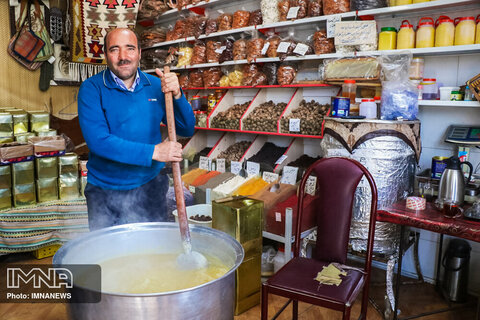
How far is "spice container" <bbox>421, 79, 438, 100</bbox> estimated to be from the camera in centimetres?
269

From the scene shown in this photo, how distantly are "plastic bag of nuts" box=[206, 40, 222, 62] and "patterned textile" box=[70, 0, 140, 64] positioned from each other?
1046 millimetres

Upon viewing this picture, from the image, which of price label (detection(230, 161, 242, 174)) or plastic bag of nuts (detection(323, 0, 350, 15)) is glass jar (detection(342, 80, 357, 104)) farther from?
price label (detection(230, 161, 242, 174))

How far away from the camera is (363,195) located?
2.57 metres

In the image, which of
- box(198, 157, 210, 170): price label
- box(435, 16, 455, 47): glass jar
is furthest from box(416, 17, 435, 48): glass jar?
box(198, 157, 210, 170): price label

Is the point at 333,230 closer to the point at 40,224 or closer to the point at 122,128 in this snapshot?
the point at 122,128

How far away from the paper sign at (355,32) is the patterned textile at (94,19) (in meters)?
2.49

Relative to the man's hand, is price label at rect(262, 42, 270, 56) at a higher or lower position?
higher

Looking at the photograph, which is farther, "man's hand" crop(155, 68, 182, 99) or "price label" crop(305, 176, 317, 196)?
"price label" crop(305, 176, 317, 196)

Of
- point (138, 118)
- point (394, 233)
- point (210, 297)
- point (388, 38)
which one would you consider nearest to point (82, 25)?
point (138, 118)

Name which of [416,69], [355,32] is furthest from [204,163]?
[416,69]

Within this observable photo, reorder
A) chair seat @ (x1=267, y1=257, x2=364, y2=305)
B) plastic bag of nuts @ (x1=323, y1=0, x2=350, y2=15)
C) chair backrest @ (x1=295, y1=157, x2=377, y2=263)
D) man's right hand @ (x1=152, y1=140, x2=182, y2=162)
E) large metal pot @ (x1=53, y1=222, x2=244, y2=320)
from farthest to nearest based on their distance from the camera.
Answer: plastic bag of nuts @ (x1=323, y1=0, x2=350, y2=15) → chair backrest @ (x1=295, y1=157, x2=377, y2=263) → chair seat @ (x1=267, y1=257, x2=364, y2=305) → man's right hand @ (x1=152, y1=140, x2=182, y2=162) → large metal pot @ (x1=53, y1=222, x2=244, y2=320)

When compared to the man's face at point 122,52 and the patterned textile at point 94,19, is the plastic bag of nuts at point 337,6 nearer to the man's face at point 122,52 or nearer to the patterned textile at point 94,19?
the man's face at point 122,52

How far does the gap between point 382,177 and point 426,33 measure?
3.35ft

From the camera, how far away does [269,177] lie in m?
3.34
